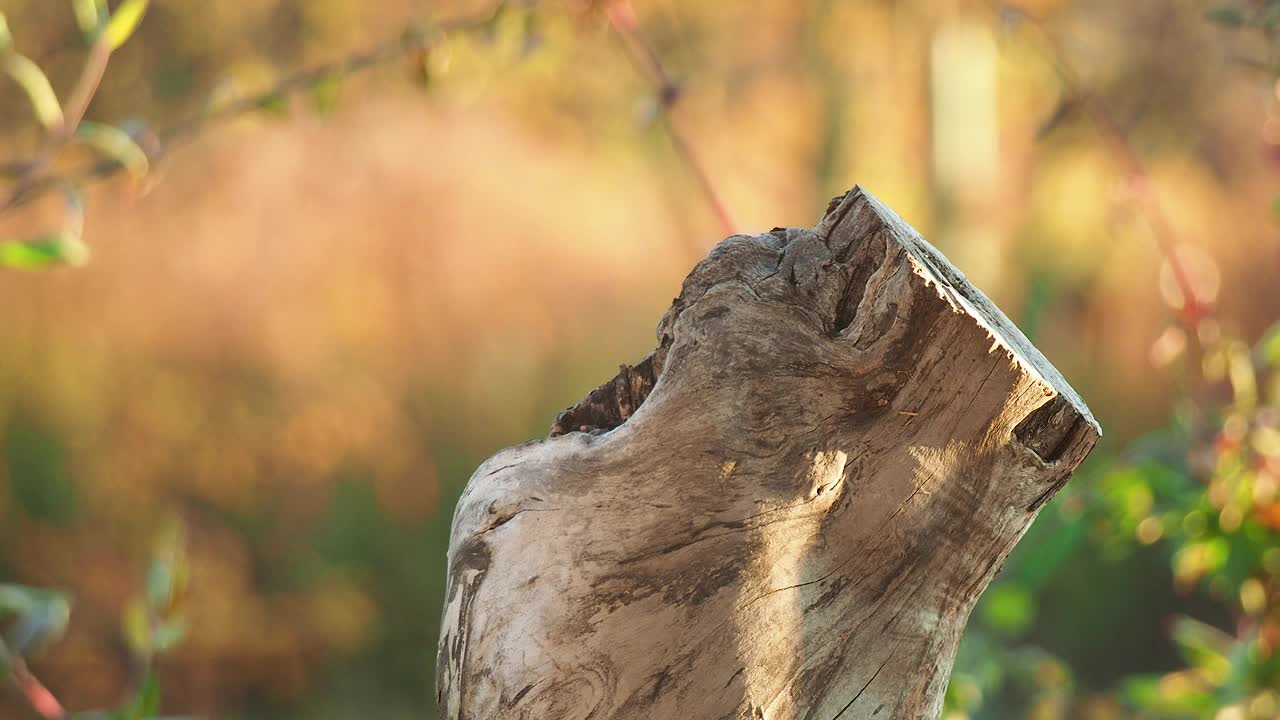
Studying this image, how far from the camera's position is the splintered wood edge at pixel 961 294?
63 cm

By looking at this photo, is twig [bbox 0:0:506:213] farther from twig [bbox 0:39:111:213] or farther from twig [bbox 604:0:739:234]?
twig [bbox 604:0:739:234]

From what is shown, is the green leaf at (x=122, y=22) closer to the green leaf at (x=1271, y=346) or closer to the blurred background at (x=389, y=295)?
the green leaf at (x=1271, y=346)

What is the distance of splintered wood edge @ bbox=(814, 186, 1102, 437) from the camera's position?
25.0 inches

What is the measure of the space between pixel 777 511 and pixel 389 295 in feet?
11.1

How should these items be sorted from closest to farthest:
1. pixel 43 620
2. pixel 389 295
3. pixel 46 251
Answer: pixel 46 251 → pixel 43 620 → pixel 389 295

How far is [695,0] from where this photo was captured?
12.9 feet

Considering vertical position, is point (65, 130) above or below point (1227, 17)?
above

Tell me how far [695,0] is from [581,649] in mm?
3564

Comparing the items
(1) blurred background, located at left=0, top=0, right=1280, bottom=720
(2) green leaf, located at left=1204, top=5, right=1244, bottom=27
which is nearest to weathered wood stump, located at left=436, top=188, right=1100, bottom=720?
(2) green leaf, located at left=1204, top=5, right=1244, bottom=27

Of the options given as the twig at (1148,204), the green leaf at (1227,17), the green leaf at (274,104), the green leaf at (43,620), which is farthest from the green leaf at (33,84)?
the green leaf at (1227,17)

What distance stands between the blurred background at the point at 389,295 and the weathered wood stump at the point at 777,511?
2232mm

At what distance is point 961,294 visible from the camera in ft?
2.26

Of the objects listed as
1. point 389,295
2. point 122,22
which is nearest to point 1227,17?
point 122,22

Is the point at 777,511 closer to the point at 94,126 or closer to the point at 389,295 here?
the point at 94,126
